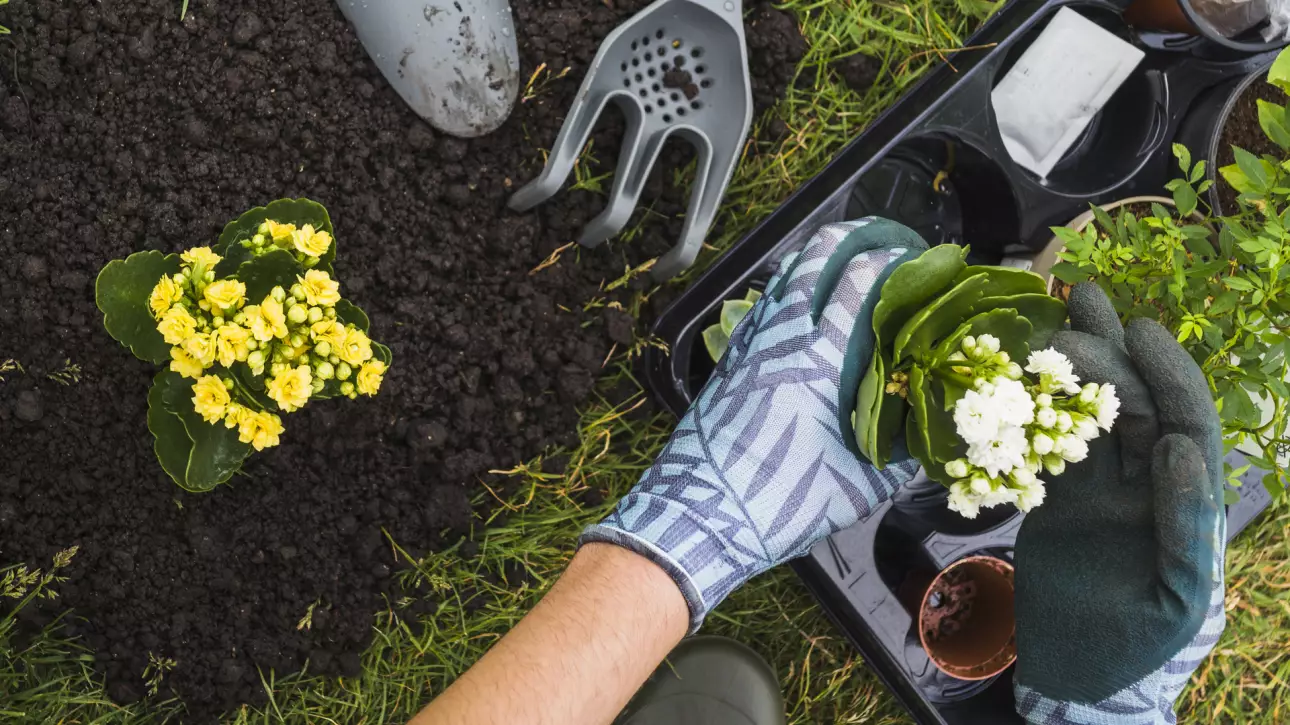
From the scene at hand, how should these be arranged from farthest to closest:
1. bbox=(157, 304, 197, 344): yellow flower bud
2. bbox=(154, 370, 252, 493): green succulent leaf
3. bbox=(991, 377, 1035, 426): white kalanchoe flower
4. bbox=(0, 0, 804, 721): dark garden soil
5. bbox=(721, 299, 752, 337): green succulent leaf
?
bbox=(721, 299, 752, 337): green succulent leaf
bbox=(0, 0, 804, 721): dark garden soil
bbox=(154, 370, 252, 493): green succulent leaf
bbox=(157, 304, 197, 344): yellow flower bud
bbox=(991, 377, 1035, 426): white kalanchoe flower

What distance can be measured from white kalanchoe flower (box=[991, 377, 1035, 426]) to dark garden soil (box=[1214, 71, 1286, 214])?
2.18 feet

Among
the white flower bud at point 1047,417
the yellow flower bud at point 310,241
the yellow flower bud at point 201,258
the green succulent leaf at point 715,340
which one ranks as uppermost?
the white flower bud at point 1047,417

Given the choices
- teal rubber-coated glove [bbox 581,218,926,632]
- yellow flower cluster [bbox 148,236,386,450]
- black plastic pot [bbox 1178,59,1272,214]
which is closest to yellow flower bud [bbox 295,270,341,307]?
yellow flower cluster [bbox 148,236,386,450]

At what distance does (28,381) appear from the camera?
1061 mm

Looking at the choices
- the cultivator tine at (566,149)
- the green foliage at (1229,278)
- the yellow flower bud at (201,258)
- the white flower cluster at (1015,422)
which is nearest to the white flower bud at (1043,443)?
the white flower cluster at (1015,422)

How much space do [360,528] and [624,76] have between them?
0.72 metres

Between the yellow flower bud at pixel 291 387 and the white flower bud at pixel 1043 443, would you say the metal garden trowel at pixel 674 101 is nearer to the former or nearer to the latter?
the yellow flower bud at pixel 291 387

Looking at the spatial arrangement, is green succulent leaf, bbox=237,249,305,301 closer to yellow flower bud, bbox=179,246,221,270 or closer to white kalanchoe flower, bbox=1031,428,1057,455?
yellow flower bud, bbox=179,246,221,270

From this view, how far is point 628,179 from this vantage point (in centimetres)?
120

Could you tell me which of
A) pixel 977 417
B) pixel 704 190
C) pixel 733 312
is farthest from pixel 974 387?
pixel 704 190

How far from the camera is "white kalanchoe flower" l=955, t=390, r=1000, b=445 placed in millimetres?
694

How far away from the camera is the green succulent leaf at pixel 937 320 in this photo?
785mm

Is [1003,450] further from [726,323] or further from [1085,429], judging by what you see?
[726,323]

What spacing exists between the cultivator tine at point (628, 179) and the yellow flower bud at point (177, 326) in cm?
55
